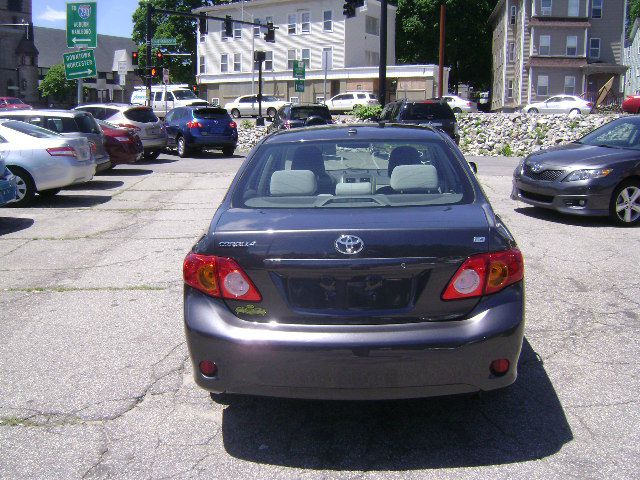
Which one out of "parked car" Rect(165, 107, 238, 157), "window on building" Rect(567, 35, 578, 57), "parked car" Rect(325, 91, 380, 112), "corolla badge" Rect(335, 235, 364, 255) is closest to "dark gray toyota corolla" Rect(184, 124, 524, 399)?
"corolla badge" Rect(335, 235, 364, 255)

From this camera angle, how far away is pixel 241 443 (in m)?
4.03

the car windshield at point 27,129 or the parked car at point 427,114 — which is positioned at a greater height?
the parked car at point 427,114

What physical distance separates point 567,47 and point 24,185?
46534 mm

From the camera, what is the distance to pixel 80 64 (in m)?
22.5

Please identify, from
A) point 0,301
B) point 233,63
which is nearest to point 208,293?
point 0,301

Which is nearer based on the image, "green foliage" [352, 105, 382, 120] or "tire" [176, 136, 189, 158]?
"tire" [176, 136, 189, 158]

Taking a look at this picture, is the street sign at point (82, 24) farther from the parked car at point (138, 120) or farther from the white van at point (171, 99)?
the white van at point (171, 99)

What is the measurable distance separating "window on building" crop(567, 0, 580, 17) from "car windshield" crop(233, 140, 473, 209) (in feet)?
169

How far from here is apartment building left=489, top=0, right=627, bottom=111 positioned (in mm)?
51781

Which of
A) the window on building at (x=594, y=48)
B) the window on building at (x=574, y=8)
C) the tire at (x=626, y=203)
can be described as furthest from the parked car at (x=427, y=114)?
the window on building at (x=594, y=48)

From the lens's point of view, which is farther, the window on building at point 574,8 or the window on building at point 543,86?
the window on building at point 543,86

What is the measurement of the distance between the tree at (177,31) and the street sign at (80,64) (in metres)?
53.3

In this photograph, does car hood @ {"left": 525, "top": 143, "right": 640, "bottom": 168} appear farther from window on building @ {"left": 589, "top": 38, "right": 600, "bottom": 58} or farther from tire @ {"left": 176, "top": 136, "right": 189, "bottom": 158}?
window on building @ {"left": 589, "top": 38, "right": 600, "bottom": 58}

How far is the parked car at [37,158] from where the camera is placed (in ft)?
42.6
